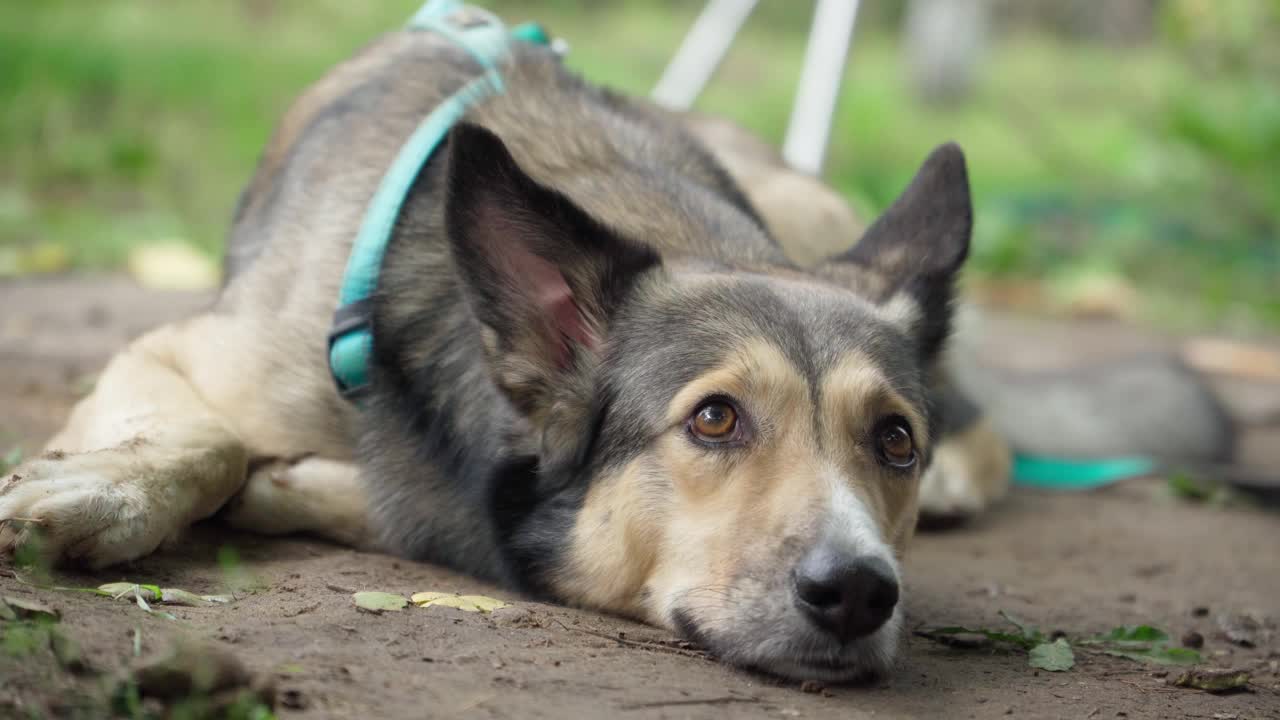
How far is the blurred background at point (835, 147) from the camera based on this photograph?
1030cm

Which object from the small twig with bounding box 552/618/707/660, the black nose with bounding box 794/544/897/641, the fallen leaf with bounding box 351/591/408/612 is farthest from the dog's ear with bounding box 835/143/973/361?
the fallen leaf with bounding box 351/591/408/612

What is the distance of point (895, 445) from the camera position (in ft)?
10.6

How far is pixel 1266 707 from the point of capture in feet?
9.95

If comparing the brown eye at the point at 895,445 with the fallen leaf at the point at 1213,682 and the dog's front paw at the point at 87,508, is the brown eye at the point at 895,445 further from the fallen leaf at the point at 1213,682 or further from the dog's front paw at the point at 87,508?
the dog's front paw at the point at 87,508

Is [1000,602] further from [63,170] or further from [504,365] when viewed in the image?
[63,170]

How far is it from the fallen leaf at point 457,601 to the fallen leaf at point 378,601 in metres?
0.05

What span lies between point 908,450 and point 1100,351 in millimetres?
6747

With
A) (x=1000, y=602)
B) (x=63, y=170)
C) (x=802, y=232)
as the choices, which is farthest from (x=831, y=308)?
(x=63, y=170)

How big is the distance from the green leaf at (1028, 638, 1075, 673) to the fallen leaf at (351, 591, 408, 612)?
5.06ft

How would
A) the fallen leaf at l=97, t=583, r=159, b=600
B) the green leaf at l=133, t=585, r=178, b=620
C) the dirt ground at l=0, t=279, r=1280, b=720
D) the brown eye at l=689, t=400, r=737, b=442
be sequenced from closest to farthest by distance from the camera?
the dirt ground at l=0, t=279, r=1280, b=720 → the green leaf at l=133, t=585, r=178, b=620 → the fallen leaf at l=97, t=583, r=159, b=600 → the brown eye at l=689, t=400, r=737, b=442

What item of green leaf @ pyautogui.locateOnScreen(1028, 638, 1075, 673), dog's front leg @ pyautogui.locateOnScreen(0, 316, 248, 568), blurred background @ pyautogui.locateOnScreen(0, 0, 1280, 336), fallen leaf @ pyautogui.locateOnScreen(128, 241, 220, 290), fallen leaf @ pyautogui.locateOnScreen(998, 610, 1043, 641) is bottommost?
fallen leaf @ pyautogui.locateOnScreen(998, 610, 1043, 641)

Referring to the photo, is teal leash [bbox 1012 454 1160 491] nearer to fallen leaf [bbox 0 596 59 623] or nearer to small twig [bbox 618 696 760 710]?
small twig [bbox 618 696 760 710]

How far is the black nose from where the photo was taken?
8.84 ft

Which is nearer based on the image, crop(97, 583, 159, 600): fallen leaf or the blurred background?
crop(97, 583, 159, 600): fallen leaf
